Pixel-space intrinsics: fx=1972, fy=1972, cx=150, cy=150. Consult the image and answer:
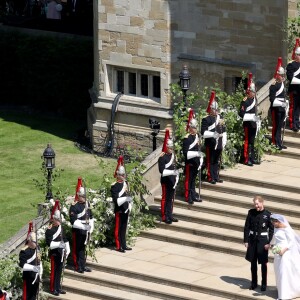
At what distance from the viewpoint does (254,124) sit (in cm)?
4144

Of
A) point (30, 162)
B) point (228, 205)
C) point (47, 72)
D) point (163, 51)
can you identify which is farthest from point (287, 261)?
point (47, 72)

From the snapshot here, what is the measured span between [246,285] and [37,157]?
12882mm

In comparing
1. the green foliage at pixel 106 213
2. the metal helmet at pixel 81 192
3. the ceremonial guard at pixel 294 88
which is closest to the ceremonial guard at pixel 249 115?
the ceremonial guard at pixel 294 88

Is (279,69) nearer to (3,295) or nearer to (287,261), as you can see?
(287,261)

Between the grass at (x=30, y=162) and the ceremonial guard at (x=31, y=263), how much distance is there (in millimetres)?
4894

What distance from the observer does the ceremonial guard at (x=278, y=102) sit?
41.7 m

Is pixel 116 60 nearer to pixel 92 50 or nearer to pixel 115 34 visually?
pixel 115 34

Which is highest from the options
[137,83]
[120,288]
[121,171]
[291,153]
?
[137,83]

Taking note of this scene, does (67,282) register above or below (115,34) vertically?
below

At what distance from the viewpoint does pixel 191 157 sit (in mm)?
40500

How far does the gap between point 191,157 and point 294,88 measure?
3185mm

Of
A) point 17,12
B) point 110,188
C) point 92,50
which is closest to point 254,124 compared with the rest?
point 110,188

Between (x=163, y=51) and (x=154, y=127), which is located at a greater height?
(x=163, y=51)

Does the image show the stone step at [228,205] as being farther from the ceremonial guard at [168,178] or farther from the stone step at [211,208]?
the ceremonial guard at [168,178]
